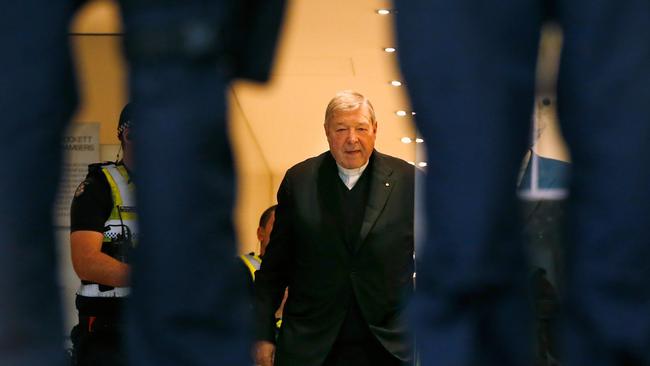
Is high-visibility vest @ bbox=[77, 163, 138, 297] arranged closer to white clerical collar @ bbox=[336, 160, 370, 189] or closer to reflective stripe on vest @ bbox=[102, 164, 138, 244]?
reflective stripe on vest @ bbox=[102, 164, 138, 244]

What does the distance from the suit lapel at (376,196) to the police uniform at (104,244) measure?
0.66m

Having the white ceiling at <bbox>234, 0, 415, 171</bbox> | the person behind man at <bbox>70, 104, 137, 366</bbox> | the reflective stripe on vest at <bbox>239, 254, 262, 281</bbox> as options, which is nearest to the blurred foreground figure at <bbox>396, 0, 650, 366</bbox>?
the person behind man at <bbox>70, 104, 137, 366</bbox>

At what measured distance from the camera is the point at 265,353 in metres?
3.40

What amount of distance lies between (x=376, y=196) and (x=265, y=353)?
1.74 ft

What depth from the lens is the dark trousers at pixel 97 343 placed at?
114 inches

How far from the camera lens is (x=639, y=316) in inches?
49.4

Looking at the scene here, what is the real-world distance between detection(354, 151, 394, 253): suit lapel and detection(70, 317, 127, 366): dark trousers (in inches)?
28.1

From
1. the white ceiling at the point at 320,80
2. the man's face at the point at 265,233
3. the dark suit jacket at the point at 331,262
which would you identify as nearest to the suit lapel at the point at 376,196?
the dark suit jacket at the point at 331,262

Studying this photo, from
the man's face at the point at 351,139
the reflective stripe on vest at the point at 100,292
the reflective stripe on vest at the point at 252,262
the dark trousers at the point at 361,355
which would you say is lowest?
the dark trousers at the point at 361,355

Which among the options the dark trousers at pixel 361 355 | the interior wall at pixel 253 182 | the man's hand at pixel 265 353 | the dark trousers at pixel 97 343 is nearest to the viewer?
the dark trousers at pixel 97 343

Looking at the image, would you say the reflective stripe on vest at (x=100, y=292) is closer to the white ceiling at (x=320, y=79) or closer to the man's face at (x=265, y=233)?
the man's face at (x=265, y=233)

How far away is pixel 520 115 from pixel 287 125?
6.19 metres

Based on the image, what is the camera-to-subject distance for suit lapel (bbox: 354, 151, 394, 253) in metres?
3.30

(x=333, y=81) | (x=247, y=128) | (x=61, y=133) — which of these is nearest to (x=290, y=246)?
(x=61, y=133)
